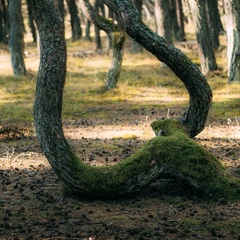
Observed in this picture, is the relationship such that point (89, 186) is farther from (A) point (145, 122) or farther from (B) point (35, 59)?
(B) point (35, 59)

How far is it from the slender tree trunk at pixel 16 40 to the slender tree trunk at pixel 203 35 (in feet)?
24.3

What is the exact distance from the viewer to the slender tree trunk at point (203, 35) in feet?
73.9

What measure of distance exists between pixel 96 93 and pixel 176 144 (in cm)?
1320

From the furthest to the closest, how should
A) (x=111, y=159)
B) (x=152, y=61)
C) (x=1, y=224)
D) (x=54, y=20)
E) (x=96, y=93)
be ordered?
(x=152, y=61)
(x=96, y=93)
(x=111, y=159)
(x=54, y=20)
(x=1, y=224)

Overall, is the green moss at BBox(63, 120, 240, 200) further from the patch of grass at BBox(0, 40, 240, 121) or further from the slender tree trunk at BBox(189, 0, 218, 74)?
the slender tree trunk at BBox(189, 0, 218, 74)

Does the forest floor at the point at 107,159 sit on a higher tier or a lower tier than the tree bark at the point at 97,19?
lower

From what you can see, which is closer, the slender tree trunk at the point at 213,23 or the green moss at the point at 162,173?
the green moss at the point at 162,173

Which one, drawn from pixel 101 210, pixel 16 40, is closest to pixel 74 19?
pixel 16 40

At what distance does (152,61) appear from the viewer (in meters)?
27.7

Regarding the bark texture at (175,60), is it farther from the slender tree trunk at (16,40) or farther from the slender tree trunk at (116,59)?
the slender tree trunk at (16,40)

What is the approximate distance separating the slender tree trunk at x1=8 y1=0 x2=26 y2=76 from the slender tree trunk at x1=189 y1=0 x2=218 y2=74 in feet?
24.3

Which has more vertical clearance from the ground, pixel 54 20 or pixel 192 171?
pixel 54 20

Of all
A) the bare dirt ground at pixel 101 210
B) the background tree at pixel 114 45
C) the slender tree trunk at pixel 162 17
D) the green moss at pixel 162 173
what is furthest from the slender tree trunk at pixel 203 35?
the green moss at pixel 162 173

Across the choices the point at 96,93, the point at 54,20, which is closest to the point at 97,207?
the point at 54,20
